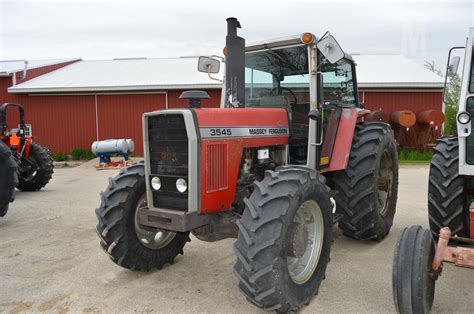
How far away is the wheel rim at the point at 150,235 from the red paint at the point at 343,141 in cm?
182

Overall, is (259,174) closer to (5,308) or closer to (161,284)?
(161,284)

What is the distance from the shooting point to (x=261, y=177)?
13.4 ft

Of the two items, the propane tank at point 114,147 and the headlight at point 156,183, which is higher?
the headlight at point 156,183

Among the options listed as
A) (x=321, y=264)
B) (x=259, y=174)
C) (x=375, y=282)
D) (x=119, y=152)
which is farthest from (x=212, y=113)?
(x=119, y=152)

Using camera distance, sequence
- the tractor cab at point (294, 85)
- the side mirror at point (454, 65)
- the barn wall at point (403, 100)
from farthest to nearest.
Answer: the barn wall at point (403, 100)
the side mirror at point (454, 65)
the tractor cab at point (294, 85)

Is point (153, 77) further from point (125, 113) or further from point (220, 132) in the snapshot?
point (220, 132)

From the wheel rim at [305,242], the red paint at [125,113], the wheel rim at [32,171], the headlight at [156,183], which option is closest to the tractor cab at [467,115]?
the wheel rim at [305,242]

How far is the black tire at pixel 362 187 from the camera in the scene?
15.0 feet

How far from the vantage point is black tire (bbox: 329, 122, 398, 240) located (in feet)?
15.0

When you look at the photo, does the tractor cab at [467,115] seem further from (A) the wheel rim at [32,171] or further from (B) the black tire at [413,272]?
(A) the wheel rim at [32,171]

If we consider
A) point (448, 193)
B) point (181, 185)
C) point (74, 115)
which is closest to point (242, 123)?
point (181, 185)

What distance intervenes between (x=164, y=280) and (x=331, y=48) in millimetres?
2590

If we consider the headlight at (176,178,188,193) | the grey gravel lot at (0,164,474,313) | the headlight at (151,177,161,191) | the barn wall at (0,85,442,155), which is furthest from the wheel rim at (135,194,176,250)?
the barn wall at (0,85,442,155)

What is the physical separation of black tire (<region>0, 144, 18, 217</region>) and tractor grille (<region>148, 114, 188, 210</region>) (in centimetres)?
348
